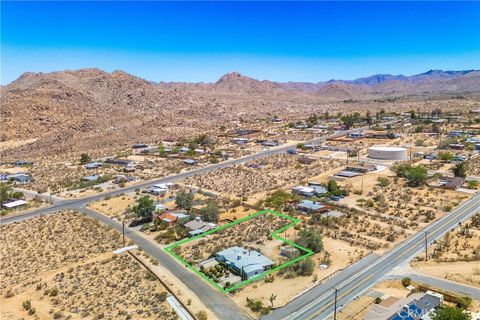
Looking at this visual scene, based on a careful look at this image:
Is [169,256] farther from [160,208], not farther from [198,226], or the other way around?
[160,208]

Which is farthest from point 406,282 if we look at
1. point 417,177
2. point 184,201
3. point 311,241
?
point 417,177

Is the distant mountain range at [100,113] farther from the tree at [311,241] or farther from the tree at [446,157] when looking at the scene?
the tree at [311,241]

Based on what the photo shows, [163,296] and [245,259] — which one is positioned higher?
[245,259]

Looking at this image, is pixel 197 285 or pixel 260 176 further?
pixel 260 176

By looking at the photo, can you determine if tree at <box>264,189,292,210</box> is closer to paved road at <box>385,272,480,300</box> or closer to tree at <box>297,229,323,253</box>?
tree at <box>297,229,323,253</box>

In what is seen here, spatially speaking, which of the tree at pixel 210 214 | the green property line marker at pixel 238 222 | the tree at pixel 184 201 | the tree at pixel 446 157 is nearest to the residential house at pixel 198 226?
the green property line marker at pixel 238 222

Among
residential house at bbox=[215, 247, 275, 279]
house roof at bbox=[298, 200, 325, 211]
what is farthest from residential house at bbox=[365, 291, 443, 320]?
house roof at bbox=[298, 200, 325, 211]

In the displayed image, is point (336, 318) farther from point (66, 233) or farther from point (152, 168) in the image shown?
point (152, 168)
